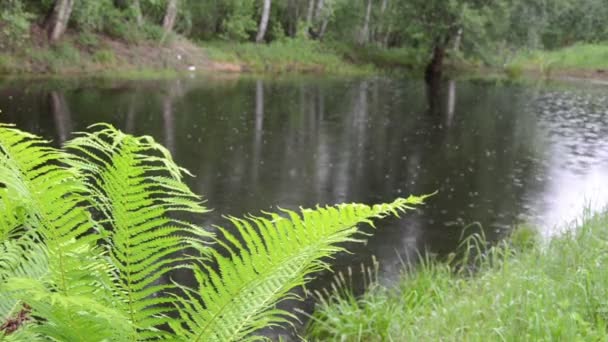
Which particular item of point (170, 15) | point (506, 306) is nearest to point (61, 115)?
point (506, 306)

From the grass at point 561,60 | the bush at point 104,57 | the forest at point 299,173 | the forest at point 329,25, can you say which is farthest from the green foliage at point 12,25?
the grass at point 561,60

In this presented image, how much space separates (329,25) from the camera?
4003 centimetres

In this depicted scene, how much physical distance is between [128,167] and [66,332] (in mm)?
317

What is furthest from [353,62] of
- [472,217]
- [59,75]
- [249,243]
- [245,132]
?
[249,243]

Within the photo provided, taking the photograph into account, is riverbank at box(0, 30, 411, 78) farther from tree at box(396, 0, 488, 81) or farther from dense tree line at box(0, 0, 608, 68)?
tree at box(396, 0, 488, 81)

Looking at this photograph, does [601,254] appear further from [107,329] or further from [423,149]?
[423,149]

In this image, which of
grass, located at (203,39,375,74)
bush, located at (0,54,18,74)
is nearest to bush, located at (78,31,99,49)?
bush, located at (0,54,18,74)

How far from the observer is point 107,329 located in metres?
1.13

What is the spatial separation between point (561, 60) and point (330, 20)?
14.6 m

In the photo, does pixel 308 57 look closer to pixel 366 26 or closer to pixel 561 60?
pixel 366 26

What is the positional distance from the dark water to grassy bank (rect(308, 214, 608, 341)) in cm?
146

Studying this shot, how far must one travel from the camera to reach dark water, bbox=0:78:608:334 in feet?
29.1

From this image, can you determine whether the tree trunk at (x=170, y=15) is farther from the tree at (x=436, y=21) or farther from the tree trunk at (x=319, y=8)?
the tree at (x=436, y=21)

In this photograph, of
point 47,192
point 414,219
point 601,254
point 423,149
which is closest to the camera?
point 47,192
